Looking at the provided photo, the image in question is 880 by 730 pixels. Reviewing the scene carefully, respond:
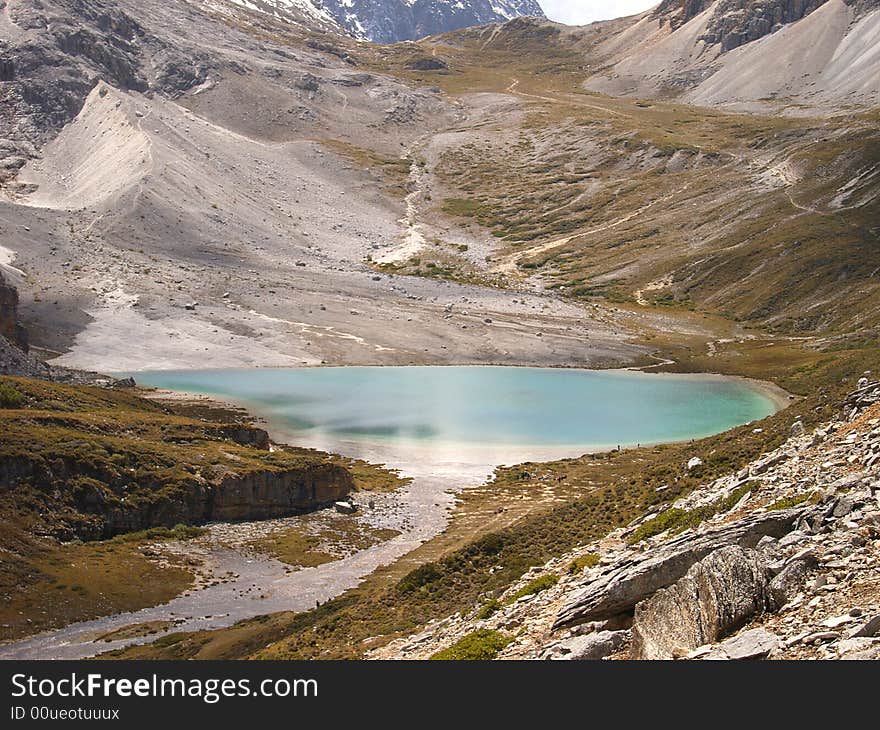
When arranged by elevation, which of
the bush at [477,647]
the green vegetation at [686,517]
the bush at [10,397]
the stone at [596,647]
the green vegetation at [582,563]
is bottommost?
the stone at [596,647]

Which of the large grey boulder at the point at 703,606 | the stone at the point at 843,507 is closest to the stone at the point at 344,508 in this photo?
the large grey boulder at the point at 703,606

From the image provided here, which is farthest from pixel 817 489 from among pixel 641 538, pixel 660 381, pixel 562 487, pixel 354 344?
pixel 354 344

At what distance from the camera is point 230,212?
469 feet

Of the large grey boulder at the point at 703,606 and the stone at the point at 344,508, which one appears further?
the stone at the point at 344,508

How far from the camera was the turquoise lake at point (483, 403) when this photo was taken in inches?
2532

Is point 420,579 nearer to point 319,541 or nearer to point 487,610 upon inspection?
point 487,610

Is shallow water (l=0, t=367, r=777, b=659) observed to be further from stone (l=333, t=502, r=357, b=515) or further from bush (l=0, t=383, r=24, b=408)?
bush (l=0, t=383, r=24, b=408)

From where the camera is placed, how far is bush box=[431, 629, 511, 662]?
1555 centimetres

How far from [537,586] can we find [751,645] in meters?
7.62

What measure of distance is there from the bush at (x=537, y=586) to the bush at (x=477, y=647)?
2.28m

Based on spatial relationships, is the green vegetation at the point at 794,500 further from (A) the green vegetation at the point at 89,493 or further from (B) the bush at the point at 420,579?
(A) the green vegetation at the point at 89,493

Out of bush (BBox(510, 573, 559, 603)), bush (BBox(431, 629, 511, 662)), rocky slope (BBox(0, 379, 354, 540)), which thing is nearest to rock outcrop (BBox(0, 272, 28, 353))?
rocky slope (BBox(0, 379, 354, 540))

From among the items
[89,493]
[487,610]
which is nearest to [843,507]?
[487,610]

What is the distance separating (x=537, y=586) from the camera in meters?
19.2
